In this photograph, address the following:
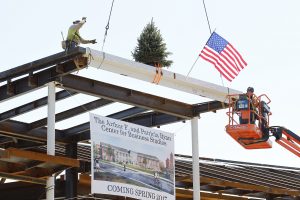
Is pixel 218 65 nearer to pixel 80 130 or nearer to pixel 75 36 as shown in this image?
pixel 75 36

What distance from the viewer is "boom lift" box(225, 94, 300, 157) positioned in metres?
23.2

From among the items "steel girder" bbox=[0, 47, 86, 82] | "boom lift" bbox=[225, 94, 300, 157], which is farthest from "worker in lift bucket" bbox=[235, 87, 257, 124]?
"steel girder" bbox=[0, 47, 86, 82]

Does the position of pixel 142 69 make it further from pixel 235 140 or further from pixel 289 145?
pixel 289 145

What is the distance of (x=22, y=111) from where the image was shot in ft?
77.6

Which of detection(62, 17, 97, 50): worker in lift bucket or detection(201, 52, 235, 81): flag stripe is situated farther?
detection(201, 52, 235, 81): flag stripe

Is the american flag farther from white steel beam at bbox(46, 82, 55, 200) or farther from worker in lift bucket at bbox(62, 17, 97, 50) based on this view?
white steel beam at bbox(46, 82, 55, 200)

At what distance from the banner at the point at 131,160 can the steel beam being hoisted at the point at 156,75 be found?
4.88 ft

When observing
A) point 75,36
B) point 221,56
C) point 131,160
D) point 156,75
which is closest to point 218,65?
point 221,56

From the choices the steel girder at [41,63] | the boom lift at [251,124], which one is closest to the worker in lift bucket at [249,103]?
the boom lift at [251,124]

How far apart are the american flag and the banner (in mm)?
2686

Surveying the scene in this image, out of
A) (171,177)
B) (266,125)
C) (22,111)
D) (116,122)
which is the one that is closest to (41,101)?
(22,111)

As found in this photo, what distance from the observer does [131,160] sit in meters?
22.7

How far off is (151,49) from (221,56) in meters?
2.20

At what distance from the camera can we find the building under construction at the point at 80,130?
813 inches
